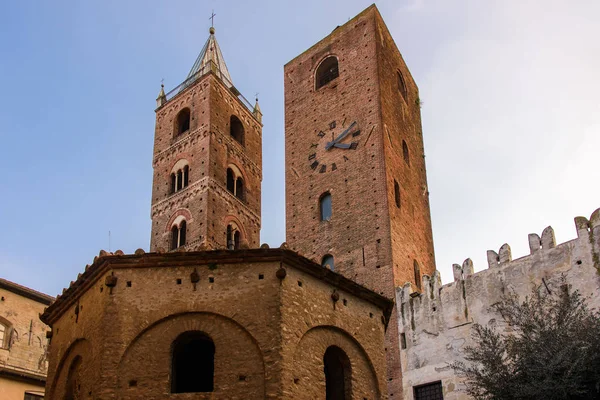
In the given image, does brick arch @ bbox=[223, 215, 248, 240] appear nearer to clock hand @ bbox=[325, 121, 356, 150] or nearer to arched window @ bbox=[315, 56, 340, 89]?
arched window @ bbox=[315, 56, 340, 89]

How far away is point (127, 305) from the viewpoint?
12188 millimetres

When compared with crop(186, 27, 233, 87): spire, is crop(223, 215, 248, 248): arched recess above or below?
below

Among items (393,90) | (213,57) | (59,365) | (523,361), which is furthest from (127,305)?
(213,57)

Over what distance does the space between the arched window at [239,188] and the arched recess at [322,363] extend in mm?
28882

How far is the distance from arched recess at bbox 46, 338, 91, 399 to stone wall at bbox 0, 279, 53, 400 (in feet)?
27.5

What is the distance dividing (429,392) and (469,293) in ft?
9.80

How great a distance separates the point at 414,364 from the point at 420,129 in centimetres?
1299

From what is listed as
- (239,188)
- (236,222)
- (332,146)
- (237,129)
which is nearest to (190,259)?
(332,146)

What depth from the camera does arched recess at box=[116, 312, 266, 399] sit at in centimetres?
1154

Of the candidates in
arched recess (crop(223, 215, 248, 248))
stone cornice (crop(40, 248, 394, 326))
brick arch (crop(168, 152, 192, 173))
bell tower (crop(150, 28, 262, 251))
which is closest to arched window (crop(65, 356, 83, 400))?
stone cornice (crop(40, 248, 394, 326))

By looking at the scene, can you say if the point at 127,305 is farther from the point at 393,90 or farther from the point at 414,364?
the point at 393,90

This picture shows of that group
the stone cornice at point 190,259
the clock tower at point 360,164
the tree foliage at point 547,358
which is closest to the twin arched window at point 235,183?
the clock tower at point 360,164

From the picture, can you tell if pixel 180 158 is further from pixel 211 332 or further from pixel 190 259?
pixel 211 332

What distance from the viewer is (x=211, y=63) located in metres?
44.2
